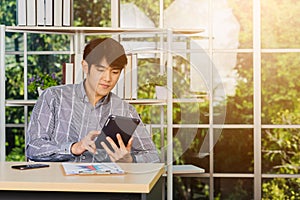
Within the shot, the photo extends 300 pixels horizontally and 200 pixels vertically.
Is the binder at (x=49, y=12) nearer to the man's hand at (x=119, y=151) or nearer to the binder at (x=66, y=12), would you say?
the binder at (x=66, y=12)

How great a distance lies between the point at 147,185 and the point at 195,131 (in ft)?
7.40

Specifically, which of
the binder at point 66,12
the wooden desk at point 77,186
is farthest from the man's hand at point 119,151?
the binder at point 66,12

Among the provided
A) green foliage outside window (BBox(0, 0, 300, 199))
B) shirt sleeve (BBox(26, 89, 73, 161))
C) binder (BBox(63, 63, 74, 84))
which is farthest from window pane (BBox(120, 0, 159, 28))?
shirt sleeve (BBox(26, 89, 73, 161))

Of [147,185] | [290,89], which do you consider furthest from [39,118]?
[290,89]

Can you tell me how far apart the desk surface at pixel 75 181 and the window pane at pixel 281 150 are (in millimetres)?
1992

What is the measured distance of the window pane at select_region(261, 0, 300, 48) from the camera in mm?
4584

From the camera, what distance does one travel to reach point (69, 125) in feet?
11.7

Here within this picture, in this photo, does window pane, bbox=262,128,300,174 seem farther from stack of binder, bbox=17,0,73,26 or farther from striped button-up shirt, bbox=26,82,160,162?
stack of binder, bbox=17,0,73,26

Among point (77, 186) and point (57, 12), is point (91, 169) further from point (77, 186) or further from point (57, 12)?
point (57, 12)

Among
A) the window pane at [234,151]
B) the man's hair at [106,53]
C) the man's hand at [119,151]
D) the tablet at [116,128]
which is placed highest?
the man's hair at [106,53]

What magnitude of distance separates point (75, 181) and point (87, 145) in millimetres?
649

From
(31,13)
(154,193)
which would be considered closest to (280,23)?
(31,13)

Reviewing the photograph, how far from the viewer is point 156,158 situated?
3.41 meters

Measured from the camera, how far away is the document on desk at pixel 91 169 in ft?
8.80
